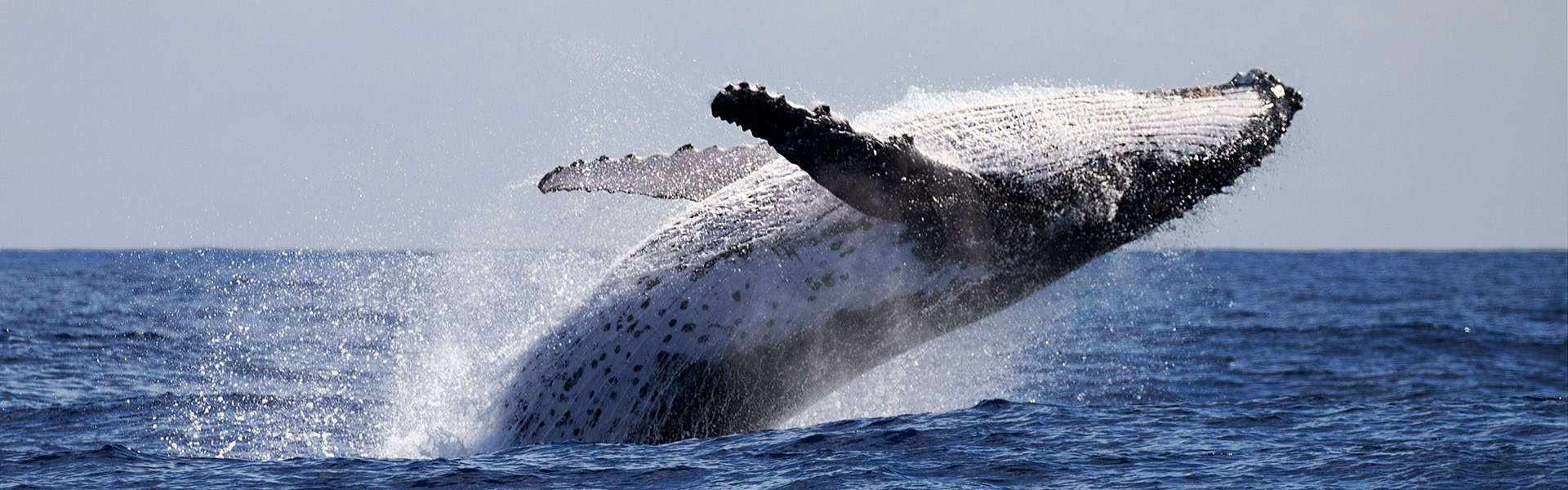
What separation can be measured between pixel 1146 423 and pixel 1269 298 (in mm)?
42873

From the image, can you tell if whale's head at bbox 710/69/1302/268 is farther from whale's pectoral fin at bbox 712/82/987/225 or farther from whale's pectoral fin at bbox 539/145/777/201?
whale's pectoral fin at bbox 539/145/777/201

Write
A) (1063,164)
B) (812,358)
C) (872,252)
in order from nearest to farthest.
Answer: (1063,164)
(872,252)
(812,358)

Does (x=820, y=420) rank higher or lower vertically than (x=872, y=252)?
lower

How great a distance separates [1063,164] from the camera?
27.7 feet

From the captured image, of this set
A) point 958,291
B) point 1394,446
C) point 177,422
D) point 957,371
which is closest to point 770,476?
point 958,291

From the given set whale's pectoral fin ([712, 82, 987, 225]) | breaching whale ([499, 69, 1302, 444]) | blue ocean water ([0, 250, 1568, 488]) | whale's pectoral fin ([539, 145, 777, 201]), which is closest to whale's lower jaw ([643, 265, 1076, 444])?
breaching whale ([499, 69, 1302, 444])

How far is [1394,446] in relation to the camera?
32.0 feet

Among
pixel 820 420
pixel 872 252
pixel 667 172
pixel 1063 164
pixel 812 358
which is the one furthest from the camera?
pixel 820 420

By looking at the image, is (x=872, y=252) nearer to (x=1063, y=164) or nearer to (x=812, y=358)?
(x=812, y=358)

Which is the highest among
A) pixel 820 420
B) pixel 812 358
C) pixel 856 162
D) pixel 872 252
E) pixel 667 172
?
pixel 667 172

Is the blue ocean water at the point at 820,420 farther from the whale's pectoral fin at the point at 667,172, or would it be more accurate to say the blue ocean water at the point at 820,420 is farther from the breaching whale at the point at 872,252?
the whale's pectoral fin at the point at 667,172

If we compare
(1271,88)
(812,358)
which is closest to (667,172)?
(812,358)

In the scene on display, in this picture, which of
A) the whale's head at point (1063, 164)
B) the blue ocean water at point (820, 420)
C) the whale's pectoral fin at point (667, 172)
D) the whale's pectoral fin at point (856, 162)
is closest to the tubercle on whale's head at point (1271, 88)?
the whale's head at point (1063, 164)

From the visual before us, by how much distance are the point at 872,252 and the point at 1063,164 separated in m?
1.28
